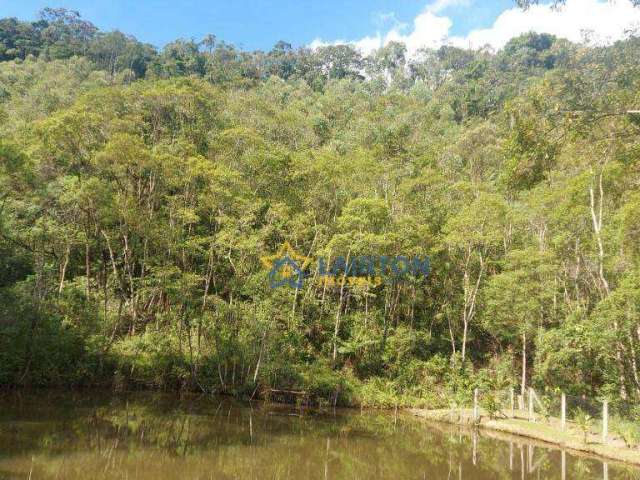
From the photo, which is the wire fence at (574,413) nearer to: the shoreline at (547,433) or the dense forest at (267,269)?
the shoreline at (547,433)

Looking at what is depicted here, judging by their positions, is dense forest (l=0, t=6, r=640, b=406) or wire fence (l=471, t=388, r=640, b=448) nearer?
wire fence (l=471, t=388, r=640, b=448)

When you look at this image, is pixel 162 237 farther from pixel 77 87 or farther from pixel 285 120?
pixel 77 87

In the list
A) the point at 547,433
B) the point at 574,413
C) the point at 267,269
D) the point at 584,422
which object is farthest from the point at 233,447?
the point at 574,413

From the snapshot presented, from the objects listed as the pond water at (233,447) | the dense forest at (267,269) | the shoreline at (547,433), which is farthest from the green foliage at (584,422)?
the dense forest at (267,269)

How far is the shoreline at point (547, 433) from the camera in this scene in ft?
38.0

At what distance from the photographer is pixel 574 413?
1420cm

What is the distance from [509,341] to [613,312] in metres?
10.4

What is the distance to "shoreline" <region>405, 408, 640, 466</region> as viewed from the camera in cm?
1158

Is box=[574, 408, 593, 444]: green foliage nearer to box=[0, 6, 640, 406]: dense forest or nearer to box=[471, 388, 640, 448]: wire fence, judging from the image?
box=[471, 388, 640, 448]: wire fence

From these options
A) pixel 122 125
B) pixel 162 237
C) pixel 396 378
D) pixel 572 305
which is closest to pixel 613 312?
pixel 572 305

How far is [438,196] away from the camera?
22.6 meters

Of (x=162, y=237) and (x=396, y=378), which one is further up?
(x=162, y=237)

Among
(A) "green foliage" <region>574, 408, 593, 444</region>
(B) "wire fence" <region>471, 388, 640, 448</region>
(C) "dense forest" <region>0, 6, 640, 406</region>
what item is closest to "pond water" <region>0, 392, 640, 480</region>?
(A) "green foliage" <region>574, 408, 593, 444</region>

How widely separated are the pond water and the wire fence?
123cm
